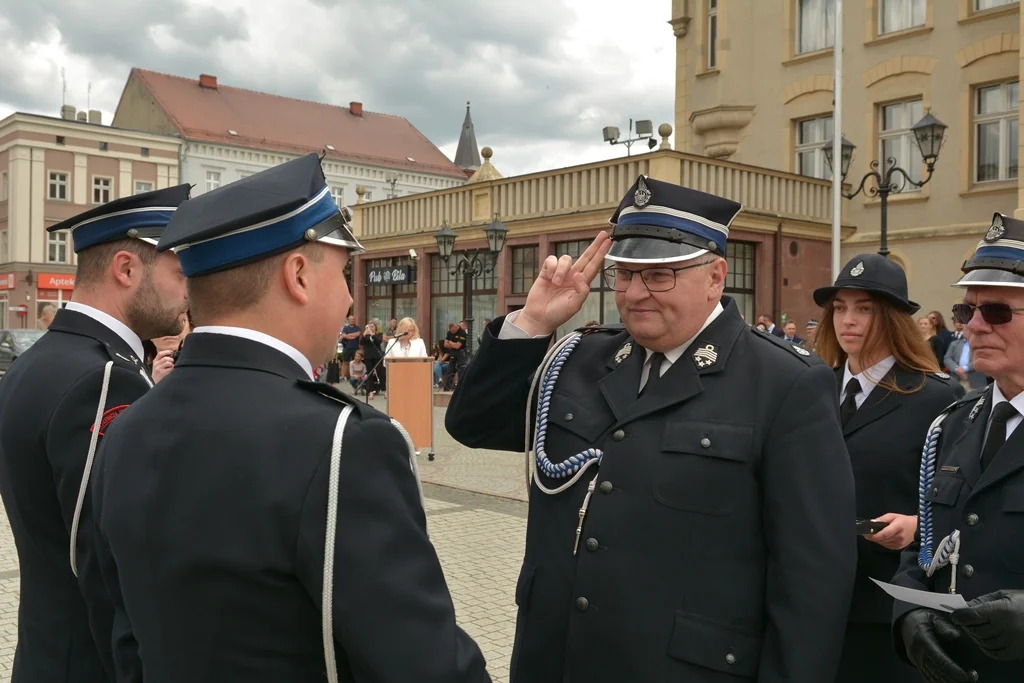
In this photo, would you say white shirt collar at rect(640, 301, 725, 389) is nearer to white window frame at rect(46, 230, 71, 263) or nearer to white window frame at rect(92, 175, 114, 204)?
white window frame at rect(92, 175, 114, 204)

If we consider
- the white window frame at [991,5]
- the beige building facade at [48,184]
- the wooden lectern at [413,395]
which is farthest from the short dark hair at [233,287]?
the beige building facade at [48,184]

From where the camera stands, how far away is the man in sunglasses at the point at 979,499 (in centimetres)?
234

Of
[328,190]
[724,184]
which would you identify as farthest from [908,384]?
[724,184]

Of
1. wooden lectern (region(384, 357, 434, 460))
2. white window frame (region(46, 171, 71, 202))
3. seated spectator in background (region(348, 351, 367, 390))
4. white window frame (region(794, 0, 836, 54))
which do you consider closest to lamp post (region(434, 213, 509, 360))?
seated spectator in background (region(348, 351, 367, 390))

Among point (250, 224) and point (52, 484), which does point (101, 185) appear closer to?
point (52, 484)

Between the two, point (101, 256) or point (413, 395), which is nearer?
point (101, 256)

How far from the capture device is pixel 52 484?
7.66ft

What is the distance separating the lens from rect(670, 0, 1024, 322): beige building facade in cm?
1877

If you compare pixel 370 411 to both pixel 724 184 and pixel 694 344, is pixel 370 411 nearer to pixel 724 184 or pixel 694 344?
pixel 694 344

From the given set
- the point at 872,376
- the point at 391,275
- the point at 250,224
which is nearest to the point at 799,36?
the point at 391,275

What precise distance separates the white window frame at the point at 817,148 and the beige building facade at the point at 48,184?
123 feet

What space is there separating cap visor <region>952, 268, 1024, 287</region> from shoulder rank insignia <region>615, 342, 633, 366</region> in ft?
3.33

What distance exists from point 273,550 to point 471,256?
70.0 ft

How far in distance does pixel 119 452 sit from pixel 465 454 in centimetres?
1107
